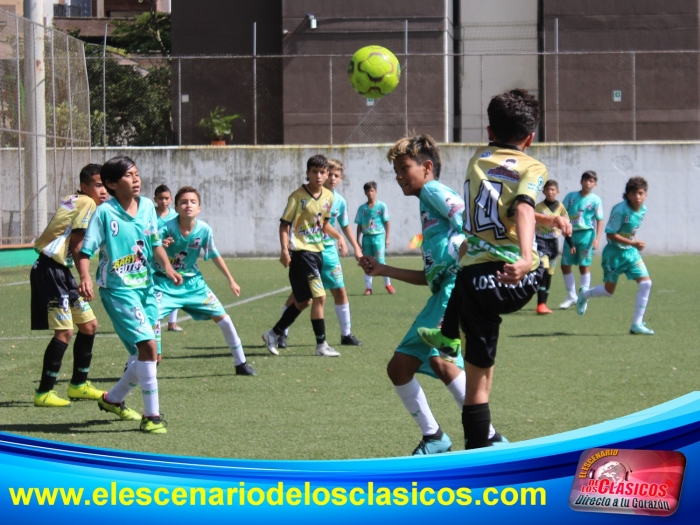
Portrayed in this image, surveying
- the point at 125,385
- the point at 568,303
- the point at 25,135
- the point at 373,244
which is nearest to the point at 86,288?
the point at 125,385

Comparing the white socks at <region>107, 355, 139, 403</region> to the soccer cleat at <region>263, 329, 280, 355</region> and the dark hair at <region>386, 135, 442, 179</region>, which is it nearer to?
the dark hair at <region>386, 135, 442, 179</region>

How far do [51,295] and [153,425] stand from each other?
163 cm

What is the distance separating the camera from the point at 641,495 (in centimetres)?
224

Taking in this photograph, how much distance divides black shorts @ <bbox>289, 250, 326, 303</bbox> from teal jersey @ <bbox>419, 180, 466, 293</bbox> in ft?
15.1

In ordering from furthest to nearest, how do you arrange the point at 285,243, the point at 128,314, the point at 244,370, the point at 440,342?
the point at 285,243
the point at 244,370
the point at 128,314
the point at 440,342

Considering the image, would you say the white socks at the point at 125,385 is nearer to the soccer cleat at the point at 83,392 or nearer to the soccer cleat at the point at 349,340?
the soccer cleat at the point at 83,392

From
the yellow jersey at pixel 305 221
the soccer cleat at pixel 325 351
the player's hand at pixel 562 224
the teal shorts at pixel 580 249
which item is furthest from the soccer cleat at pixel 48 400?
the teal shorts at pixel 580 249

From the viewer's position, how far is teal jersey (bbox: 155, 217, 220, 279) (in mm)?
8570

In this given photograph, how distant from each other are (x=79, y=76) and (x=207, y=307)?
17.8 meters

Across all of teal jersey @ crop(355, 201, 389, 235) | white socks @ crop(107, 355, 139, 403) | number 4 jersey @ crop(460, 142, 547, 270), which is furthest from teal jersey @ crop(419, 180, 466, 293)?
teal jersey @ crop(355, 201, 389, 235)

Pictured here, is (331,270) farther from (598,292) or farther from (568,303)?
(568,303)

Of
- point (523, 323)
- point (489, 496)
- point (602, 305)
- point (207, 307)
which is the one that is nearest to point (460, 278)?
point (489, 496)

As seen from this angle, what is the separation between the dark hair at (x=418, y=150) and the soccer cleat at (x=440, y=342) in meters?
1.03

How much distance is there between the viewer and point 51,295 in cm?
727
